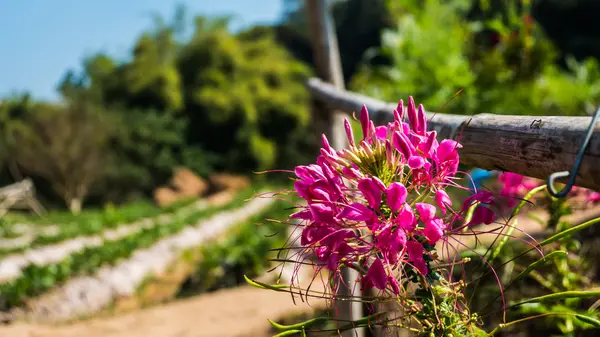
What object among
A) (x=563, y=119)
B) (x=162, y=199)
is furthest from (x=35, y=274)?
(x=162, y=199)

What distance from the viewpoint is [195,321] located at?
5.69 m

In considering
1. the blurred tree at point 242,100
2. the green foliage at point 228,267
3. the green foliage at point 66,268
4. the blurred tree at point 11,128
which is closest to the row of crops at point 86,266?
the green foliage at point 66,268

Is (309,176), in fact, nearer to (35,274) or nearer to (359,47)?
(35,274)

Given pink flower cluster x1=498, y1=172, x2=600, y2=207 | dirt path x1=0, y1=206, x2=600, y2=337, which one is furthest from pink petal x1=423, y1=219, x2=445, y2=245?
dirt path x1=0, y1=206, x2=600, y2=337

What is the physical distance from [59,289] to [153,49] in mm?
21905

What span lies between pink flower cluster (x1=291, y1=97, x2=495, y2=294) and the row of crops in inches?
257

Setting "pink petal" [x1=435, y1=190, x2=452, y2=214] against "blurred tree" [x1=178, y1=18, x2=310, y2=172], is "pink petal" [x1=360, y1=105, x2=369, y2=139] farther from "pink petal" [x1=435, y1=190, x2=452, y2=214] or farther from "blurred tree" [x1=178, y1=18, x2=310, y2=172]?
"blurred tree" [x1=178, y1=18, x2=310, y2=172]

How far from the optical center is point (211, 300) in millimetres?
6562

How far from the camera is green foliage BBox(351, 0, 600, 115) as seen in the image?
4082 mm

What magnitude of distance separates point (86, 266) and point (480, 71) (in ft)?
18.5

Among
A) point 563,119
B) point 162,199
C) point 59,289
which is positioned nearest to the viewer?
point 563,119

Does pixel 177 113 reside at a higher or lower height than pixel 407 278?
lower

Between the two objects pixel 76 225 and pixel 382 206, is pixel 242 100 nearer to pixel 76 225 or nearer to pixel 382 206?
pixel 76 225

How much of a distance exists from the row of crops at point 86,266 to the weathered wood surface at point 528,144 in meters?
6.54
